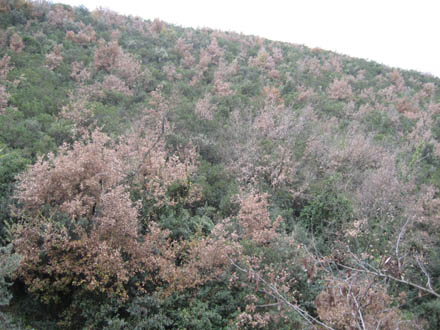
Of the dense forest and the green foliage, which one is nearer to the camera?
the dense forest

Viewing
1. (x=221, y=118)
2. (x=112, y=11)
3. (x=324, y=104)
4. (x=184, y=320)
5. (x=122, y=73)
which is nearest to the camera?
(x=184, y=320)

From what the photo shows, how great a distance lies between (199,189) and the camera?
977 cm

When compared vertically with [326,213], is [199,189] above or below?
below

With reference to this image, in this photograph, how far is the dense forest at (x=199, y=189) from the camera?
575 cm

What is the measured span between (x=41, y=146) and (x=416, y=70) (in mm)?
30330

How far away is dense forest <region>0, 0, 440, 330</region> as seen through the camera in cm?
575

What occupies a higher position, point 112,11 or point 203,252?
point 112,11

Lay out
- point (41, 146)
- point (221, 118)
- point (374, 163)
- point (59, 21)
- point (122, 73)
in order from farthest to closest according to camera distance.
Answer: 1. point (59, 21)
2. point (122, 73)
3. point (221, 118)
4. point (374, 163)
5. point (41, 146)

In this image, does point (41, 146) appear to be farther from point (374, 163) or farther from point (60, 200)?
point (374, 163)

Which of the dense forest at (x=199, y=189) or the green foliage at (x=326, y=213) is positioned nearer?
the dense forest at (x=199, y=189)

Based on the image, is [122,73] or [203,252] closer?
[203,252]

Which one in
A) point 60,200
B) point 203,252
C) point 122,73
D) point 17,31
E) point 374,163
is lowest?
point 203,252

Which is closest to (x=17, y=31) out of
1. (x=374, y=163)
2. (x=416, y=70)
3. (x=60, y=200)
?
(x=60, y=200)

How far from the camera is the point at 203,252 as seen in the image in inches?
259
